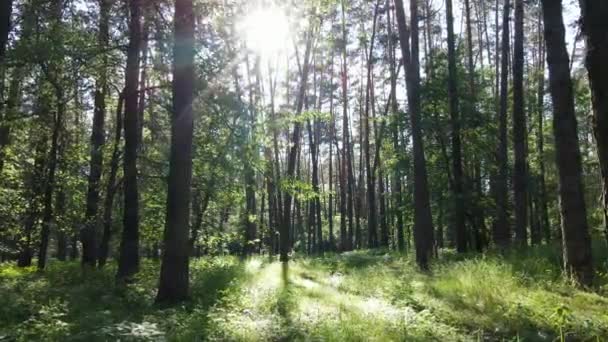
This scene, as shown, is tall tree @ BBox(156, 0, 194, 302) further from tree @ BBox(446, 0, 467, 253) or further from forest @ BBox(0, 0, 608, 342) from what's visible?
tree @ BBox(446, 0, 467, 253)

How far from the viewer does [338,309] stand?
711 centimetres

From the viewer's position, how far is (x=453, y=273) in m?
9.21

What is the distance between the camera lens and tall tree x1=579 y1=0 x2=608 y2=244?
4.19 m

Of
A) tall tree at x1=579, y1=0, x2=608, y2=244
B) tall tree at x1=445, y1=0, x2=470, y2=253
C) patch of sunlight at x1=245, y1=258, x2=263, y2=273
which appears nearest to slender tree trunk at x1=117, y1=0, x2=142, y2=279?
patch of sunlight at x1=245, y1=258, x2=263, y2=273

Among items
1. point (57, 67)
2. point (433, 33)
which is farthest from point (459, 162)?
point (433, 33)

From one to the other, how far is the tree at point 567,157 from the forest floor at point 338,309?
38 centimetres

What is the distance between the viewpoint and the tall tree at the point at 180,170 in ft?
28.6

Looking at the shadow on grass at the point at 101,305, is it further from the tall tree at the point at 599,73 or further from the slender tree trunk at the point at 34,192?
the tall tree at the point at 599,73

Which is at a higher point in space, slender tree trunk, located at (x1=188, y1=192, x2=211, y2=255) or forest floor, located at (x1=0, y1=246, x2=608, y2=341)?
slender tree trunk, located at (x1=188, y1=192, x2=211, y2=255)

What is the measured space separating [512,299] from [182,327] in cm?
428

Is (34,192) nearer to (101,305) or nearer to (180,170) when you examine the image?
(101,305)

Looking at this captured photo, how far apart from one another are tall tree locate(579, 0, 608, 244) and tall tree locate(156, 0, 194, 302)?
21.2 feet

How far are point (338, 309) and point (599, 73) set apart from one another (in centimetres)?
442

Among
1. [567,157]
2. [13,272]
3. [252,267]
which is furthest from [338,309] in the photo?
[13,272]
